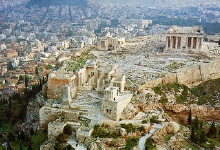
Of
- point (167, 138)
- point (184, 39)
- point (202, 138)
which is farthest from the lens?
point (184, 39)

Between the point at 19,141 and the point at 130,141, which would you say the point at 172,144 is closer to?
the point at 130,141

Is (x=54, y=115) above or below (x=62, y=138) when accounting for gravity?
above

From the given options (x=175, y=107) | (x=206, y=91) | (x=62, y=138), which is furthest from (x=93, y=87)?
(x=206, y=91)

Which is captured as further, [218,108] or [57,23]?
[57,23]

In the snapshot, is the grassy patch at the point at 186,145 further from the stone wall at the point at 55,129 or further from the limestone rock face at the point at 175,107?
the stone wall at the point at 55,129

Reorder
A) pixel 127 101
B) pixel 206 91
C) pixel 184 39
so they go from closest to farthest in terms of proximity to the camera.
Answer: pixel 127 101
pixel 206 91
pixel 184 39

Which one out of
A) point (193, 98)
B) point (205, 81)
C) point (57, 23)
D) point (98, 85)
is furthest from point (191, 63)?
point (57, 23)

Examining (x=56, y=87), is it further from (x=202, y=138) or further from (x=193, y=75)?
(x=193, y=75)
